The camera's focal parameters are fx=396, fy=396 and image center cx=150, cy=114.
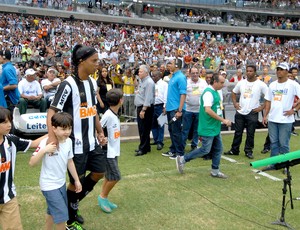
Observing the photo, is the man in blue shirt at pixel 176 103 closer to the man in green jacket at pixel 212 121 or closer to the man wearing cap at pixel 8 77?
the man in green jacket at pixel 212 121

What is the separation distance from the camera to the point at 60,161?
3.69 meters

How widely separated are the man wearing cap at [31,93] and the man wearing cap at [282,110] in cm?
506

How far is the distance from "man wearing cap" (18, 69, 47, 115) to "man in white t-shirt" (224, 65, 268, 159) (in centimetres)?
431

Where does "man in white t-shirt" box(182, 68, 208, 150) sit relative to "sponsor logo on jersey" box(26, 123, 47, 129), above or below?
above

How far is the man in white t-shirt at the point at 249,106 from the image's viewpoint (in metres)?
7.81

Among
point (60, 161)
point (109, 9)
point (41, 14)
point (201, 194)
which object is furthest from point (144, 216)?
point (109, 9)

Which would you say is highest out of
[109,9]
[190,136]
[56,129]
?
[109,9]

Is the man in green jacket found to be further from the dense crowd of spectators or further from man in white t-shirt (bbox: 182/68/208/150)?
the dense crowd of spectators

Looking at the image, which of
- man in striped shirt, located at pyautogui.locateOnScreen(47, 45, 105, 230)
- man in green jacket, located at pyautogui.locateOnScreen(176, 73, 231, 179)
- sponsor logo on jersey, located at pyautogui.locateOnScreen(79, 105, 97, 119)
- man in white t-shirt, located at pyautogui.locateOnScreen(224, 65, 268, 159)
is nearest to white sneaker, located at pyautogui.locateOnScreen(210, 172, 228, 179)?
man in green jacket, located at pyautogui.locateOnScreen(176, 73, 231, 179)

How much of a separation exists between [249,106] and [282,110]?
1105mm

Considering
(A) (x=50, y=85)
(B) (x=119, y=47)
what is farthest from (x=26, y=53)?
(A) (x=50, y=85)

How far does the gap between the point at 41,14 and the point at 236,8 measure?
22.6 metres

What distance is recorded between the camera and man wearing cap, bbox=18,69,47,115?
8.84m

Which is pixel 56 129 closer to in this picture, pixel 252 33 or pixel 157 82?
pixel 157 82
